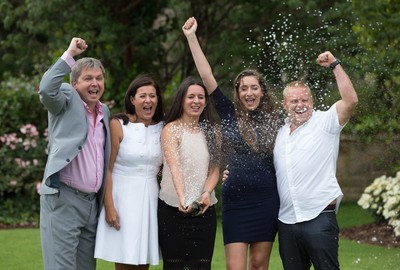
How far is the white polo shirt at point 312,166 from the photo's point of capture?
4988 mm

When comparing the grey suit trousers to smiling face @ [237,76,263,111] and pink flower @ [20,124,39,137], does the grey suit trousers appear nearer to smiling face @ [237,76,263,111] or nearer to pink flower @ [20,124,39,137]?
smiling face @ [237,76,263,111]

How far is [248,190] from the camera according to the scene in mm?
5309

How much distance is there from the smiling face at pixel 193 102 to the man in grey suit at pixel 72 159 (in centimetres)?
52

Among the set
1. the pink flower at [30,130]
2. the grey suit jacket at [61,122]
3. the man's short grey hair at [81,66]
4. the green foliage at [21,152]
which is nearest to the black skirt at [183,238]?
Answer: the grey suit jacket at [61,122]

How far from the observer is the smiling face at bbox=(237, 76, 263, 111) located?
5332 millimetres

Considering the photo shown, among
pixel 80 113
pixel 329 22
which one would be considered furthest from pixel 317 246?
pixel 329 22

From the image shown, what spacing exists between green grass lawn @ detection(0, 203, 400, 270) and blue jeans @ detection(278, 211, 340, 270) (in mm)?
2522

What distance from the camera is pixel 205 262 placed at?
531 cm

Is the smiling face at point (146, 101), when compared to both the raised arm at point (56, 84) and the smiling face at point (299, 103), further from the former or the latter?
the smiling face at point (299, 103)

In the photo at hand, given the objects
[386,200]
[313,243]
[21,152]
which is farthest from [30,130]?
[313,243]

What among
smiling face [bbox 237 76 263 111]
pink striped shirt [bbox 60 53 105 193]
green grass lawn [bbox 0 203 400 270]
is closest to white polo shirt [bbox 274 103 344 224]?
smiling face [bbox 237 76 263 111]

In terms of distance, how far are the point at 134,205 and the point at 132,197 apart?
0.17 feet

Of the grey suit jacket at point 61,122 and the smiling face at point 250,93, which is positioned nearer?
the grey suit jacket at point 61,122

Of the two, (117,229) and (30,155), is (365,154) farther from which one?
(117,229)
